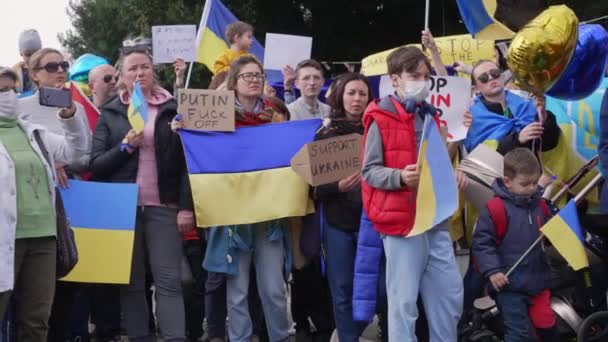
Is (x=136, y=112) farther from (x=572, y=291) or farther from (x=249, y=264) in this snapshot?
(x=572, y=291)

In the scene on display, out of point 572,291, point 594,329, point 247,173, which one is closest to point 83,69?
point 247,173

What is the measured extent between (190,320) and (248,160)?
152 cm

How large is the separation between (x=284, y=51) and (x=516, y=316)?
339cm

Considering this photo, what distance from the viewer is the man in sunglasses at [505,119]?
6.14 m

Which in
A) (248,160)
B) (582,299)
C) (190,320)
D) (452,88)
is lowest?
(190,320)

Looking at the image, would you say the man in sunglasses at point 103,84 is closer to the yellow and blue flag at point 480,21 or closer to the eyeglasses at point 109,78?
the eyeglasses at point 109,78

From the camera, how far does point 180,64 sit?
24.7ft

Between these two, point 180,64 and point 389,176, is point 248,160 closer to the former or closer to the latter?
point 389,176

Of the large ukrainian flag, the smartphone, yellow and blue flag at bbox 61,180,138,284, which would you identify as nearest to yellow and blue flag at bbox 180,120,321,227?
yellow and blue flag at bbox 61,180,138,284

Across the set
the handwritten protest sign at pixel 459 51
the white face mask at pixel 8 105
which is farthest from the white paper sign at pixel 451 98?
the handwritten protest sign at pixel 459 51

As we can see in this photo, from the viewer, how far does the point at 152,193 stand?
5930 mm

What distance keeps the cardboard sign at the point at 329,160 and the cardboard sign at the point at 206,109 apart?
1.66 ft

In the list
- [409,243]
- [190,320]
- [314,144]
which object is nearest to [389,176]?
[409,243]

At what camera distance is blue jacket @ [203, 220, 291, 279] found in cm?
580
